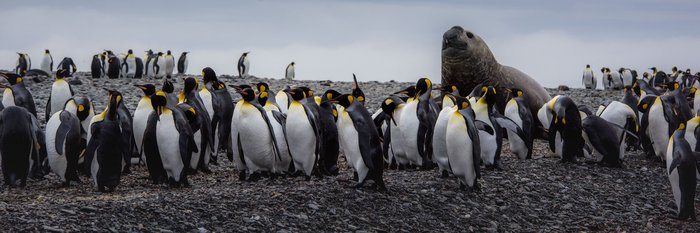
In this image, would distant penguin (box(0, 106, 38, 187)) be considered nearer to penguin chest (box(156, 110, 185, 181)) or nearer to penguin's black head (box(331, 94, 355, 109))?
penguin chest (box(156, 110, 185, 181))

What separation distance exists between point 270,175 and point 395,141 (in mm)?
1633

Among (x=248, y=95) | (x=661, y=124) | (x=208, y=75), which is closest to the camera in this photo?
(x=248, y=95)

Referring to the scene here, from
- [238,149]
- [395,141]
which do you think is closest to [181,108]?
[238,149]

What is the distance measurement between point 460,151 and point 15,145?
15.1 ft

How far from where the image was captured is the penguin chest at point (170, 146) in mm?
9195

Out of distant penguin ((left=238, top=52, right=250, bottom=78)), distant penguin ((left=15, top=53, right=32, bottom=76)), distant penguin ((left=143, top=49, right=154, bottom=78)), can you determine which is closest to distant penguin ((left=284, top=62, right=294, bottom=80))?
distant penguin ((left=238, top=52, right=250, bottom=78))

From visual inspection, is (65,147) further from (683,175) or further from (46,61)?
(46,61)

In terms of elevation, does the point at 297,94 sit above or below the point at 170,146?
above

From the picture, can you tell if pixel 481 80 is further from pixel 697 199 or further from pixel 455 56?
pixel 697 199

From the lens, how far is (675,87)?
1470 cm

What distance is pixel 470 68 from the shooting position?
53.5 feet

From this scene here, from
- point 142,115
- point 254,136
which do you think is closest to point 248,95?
point 254,136

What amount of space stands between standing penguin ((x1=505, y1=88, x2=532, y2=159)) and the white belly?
128 inches

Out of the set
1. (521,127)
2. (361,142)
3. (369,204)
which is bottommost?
(369,204)
